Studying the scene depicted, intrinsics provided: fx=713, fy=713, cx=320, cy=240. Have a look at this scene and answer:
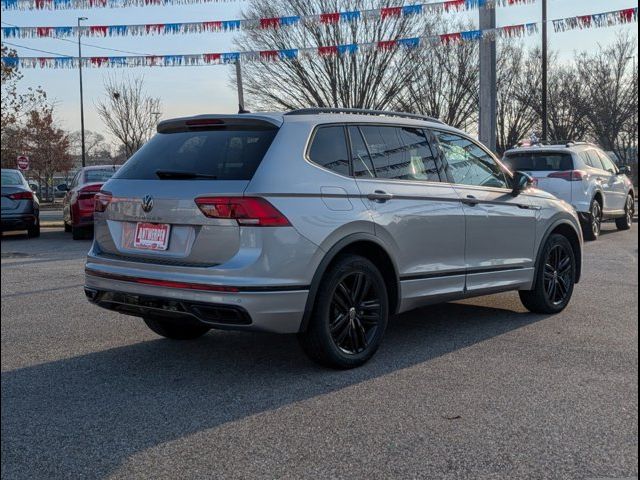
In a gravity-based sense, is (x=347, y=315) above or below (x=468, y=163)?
below

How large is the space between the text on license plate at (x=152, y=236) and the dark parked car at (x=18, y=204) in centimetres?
1052

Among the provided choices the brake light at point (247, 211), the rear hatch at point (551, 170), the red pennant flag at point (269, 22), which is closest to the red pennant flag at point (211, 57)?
the red pennant flag at point (269, 22)

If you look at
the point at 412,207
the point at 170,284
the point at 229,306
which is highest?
the point at 412,207

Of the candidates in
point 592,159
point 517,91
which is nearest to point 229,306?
point 592,159

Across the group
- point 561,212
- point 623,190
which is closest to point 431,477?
point 561,212

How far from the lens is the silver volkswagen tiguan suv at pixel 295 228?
4.12m

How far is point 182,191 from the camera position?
426 cm

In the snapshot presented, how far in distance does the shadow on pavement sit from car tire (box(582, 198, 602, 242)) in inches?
308

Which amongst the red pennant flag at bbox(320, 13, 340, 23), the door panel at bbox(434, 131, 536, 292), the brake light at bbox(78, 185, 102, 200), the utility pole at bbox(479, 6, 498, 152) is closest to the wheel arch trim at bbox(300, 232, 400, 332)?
the door panel at bbox(434, 131, 536, 292)

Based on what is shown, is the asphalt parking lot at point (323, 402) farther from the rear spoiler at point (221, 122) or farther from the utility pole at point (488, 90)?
the utility pole at point (488, 90)

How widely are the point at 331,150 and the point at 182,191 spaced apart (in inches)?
41.1

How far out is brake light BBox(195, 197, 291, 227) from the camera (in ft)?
13.4

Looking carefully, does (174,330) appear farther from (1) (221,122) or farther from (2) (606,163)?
(2) (606,163)

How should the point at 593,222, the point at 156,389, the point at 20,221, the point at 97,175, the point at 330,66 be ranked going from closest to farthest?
the point at 156,389 < the point at 593,222 < the point at 20,221 < the point at 97,175 < the point at 330,66
